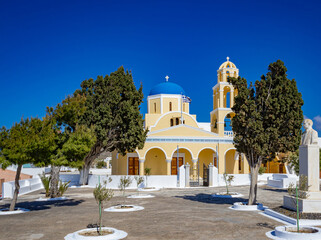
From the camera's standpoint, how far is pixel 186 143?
3375 cm

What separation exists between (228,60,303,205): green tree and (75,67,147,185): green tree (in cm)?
1195

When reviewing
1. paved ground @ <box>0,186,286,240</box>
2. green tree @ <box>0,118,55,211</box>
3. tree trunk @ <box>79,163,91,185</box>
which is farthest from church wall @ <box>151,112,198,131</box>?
green tree @ <box>0,118,55,211</box>

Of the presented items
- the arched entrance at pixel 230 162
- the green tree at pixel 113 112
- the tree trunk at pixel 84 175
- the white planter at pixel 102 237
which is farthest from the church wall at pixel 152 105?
the white planter at pixel 102 237

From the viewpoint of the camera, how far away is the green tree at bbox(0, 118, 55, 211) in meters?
14.4

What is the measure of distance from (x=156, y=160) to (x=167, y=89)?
357 inches

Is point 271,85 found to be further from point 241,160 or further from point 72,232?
point 241,160

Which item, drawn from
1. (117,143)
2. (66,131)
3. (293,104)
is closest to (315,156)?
(293,104)

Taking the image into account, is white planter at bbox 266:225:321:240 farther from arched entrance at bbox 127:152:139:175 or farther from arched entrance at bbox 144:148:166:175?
arched entrance at bbox 144:148:166:175

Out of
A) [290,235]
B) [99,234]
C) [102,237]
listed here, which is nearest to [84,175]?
[99,234]

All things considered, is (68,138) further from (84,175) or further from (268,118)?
(84,175)

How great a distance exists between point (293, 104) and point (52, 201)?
13.5 meters

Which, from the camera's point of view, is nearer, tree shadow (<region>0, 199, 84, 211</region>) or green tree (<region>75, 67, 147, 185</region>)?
tree shadow (<region>0, 199, 84, 211</region>)

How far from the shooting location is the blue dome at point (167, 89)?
4084 centimetres

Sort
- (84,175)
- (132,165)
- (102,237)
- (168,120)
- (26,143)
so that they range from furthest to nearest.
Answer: (168,120) → (132,165) → (84,175) → (26,143) → (102,237)
